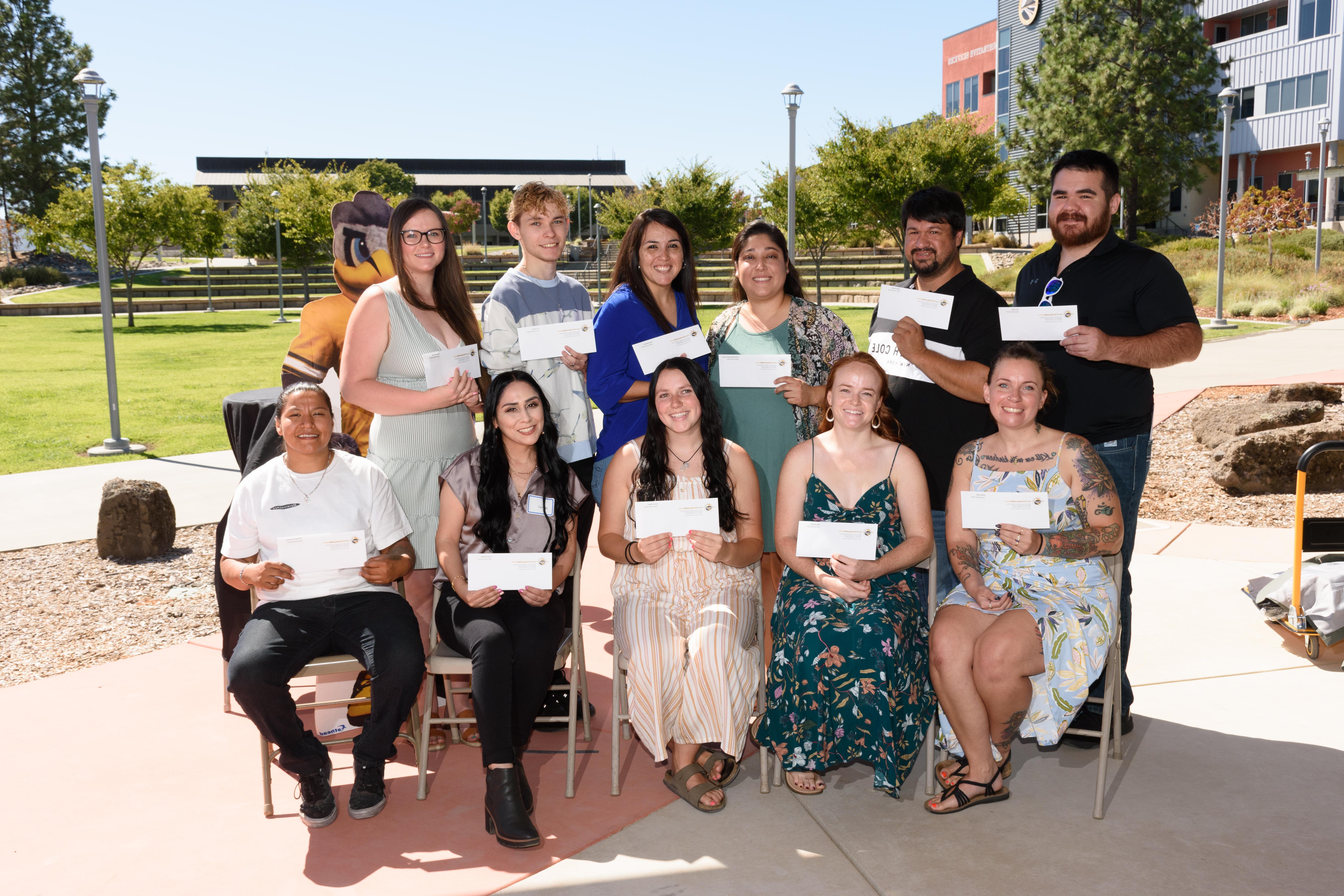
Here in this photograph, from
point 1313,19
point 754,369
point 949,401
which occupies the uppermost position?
point 1313,19

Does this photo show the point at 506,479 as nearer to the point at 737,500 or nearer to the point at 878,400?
the point at 737,500

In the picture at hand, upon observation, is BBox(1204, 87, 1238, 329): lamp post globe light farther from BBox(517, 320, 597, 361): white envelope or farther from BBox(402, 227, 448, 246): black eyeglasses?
BBox(402, 227, 448, 246): black eyeglasses

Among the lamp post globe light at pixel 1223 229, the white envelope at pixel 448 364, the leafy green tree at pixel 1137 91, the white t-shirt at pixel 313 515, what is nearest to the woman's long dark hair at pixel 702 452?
the white envelope at pixel 448 364

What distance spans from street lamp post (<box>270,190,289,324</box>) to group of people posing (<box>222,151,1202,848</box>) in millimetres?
31172

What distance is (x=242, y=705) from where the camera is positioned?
3439 mm

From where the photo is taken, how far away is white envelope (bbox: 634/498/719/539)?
3.66m

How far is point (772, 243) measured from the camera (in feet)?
14.0

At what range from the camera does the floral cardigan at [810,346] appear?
4.30 metres

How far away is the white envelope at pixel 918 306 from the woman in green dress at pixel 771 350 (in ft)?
0.81

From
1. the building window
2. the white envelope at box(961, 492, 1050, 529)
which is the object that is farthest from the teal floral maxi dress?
the building window

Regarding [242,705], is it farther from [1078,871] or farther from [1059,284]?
[1059,284]

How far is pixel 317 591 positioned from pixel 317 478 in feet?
1.43

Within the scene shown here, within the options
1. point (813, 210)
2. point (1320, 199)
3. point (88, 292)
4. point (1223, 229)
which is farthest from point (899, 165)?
point (88, 292)

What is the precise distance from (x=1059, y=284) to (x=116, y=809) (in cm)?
417
